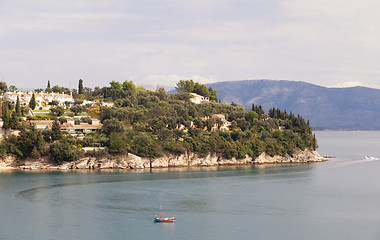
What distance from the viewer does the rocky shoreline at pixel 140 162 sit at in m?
81.5

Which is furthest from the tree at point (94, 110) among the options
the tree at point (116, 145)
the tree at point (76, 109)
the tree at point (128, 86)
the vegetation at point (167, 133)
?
the tree at point (116, 145)

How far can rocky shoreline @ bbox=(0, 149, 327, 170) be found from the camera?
81500 millimetres

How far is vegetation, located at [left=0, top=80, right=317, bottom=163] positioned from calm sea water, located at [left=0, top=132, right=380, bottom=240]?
6.39 meters

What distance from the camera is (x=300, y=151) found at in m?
104

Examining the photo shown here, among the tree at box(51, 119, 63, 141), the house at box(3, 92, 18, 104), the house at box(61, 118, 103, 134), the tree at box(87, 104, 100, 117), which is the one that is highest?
the house at box(3, 92, 18, 104)

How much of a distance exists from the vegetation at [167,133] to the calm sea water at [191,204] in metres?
6.39

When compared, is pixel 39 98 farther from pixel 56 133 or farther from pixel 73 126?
pixel 56 133

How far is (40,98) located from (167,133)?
41.7 m

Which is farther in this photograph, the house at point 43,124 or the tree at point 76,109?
the tree at point 76,109

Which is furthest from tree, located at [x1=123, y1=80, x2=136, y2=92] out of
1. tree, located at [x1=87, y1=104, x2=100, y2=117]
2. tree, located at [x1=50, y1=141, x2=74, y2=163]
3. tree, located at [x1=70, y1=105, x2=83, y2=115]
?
tree, located at [x1=50, y1=141, x2=74, y2=163]

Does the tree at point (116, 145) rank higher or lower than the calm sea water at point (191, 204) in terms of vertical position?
higher

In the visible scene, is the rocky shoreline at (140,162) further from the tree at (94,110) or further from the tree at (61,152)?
the tree at (94,110)

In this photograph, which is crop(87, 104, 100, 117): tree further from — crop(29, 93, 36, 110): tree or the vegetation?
crop(29, 93, 36, 110): tree

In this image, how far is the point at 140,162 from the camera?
85.7 meters
